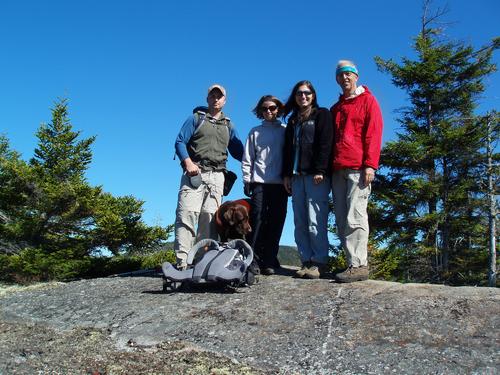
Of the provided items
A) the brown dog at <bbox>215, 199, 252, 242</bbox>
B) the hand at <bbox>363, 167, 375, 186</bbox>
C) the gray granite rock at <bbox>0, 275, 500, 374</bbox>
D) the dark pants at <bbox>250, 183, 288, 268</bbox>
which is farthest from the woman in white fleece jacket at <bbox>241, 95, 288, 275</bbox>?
the hand at <bbox>363, 167, 375, 186</bbox>

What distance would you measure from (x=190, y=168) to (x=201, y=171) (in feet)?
0.76

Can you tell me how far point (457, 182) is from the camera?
56.0 feet

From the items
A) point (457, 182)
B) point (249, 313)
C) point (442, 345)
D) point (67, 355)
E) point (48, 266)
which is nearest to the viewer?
point (442, 345)

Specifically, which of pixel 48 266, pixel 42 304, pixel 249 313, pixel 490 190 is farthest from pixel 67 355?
pixel 490 190

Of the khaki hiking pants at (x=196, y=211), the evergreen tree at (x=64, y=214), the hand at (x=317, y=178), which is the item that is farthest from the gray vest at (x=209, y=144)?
the evergreen tree at (x=64, y=214)

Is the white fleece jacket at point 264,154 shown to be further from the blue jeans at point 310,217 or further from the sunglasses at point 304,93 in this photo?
the sunglasses at point 304,93

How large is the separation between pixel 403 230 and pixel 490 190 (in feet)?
10.5

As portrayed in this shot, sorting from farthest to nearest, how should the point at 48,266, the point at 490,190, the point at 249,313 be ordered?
the point at 490,190 < the point at 48,266 < the point at 249,313

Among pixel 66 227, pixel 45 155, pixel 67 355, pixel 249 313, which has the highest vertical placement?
pixel 45 155

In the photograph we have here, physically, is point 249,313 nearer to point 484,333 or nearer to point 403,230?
point 484,333

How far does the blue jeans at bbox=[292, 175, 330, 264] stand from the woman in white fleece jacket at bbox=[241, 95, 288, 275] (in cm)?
38

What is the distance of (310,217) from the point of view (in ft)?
18.4

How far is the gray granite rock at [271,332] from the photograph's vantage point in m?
3.51

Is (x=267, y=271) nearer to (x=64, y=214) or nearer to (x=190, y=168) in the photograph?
(x=190, y=168)
